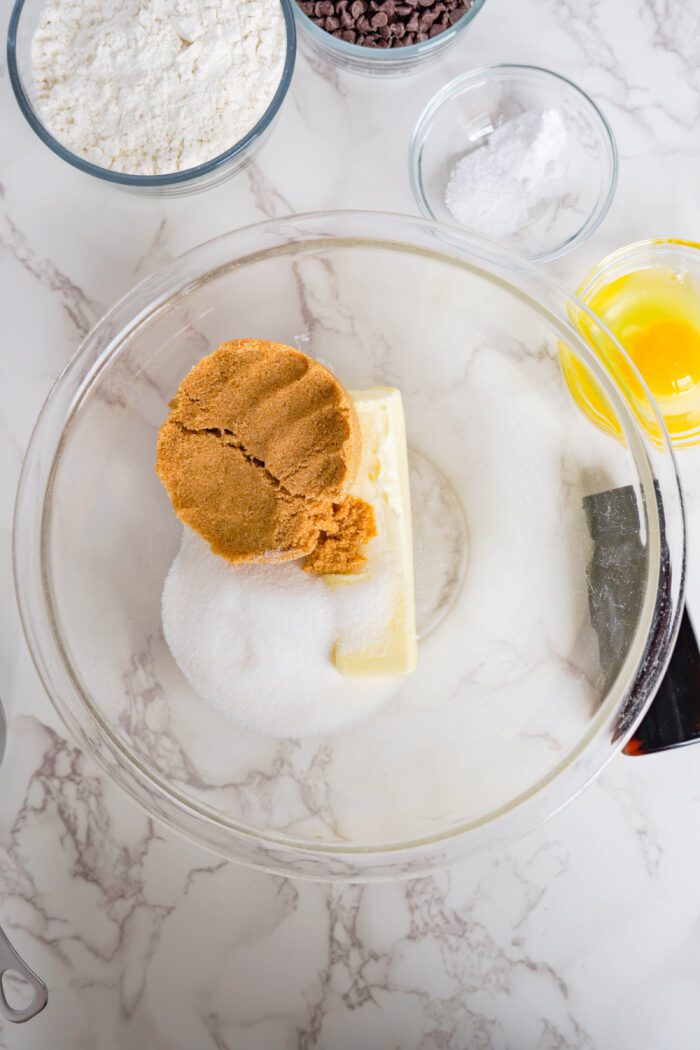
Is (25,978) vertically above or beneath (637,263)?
beneath

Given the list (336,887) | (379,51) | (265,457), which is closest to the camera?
(265,457)

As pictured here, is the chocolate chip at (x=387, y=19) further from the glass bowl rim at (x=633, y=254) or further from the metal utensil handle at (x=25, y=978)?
the metal utensil handle at (x=25, y=978)

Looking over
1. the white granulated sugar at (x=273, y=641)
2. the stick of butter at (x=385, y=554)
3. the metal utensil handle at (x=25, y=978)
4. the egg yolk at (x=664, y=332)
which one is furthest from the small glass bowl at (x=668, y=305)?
the metal utensil handle at (x=25, y=978)

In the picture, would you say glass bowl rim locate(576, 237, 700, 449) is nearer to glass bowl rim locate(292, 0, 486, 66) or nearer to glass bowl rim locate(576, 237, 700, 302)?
glass bowl rim locate(576, 237, 700, 302)

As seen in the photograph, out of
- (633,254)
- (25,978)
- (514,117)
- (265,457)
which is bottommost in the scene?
(25,978)

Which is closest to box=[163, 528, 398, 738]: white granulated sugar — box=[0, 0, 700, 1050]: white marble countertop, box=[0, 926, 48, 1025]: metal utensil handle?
box=[0, 0, 700, 1050]: white marble countertop

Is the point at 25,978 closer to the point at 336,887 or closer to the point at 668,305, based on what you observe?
the point at 336,887

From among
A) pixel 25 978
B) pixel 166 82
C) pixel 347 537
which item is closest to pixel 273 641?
pixel 347 537
